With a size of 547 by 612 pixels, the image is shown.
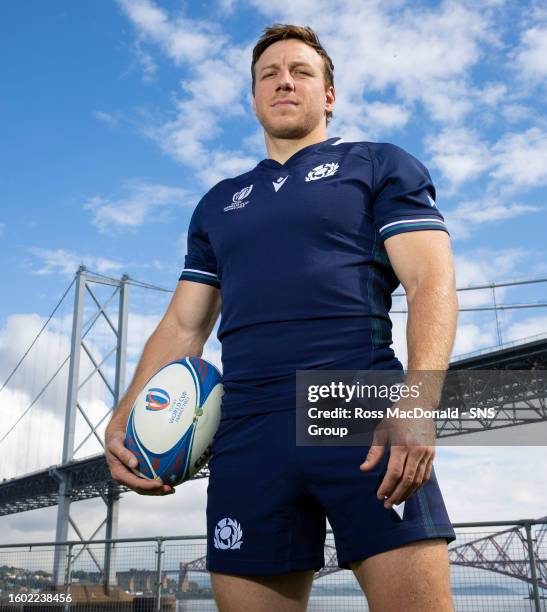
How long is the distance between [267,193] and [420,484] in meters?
0.96

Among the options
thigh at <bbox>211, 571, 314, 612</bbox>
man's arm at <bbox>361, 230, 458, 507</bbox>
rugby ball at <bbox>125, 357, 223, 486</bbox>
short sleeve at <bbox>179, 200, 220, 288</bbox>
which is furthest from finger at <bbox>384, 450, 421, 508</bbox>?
short sleeve at <bbox>179, 200, 220, 288</bbox>

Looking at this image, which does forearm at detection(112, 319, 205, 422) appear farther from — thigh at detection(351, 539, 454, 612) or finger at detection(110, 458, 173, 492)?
thigh at detection(351, 539, 454, 612)

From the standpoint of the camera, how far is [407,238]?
1763mm

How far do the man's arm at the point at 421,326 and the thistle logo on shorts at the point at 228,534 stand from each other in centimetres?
42

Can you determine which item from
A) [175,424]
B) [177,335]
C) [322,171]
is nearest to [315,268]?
[322,171]

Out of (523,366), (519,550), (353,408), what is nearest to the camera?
(353,408)

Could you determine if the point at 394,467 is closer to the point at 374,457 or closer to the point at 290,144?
the point at 374,457

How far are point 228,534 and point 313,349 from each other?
508 millimetres

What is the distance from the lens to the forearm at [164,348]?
87.0 inches

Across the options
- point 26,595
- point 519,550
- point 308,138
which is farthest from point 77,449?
point 308,138

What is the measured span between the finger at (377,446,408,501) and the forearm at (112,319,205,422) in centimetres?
97

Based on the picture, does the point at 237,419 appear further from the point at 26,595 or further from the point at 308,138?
the point at 26,595

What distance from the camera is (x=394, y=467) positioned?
1.42 m

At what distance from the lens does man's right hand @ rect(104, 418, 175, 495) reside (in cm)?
186
